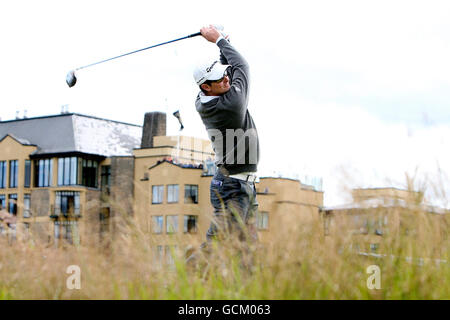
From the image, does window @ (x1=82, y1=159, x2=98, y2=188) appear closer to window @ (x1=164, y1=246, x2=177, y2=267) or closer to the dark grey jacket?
the dark grey jacket

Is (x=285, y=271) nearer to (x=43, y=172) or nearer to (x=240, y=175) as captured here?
(x=240, y=175)

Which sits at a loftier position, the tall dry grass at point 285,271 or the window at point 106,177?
the window at point 106,177

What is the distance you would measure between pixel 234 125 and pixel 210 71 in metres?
0.51

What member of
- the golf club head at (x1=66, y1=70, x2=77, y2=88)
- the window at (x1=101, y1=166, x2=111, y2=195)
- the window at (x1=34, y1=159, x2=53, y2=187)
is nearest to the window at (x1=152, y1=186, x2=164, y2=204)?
the window at (x1=101, y1=166, x2=111, y2=195)

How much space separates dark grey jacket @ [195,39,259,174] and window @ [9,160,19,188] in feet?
247

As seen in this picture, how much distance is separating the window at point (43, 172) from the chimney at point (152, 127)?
966cm

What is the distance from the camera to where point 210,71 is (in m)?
6.79

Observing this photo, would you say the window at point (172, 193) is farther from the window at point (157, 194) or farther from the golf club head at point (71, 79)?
the golf club head at point (71, 79)

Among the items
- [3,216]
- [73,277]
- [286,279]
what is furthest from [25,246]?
[286,279]

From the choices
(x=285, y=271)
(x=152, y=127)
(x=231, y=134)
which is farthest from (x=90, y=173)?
(x=285, y=271)

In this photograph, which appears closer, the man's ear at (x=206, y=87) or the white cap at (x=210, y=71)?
the white cap at (x=210, y=71)

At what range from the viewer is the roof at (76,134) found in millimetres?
78562

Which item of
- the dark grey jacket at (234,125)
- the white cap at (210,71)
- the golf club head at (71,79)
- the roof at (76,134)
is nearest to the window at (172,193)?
the roof at (76,134)
